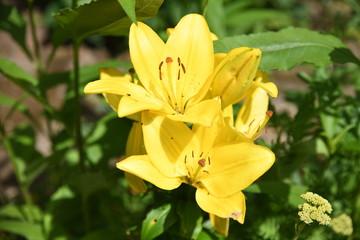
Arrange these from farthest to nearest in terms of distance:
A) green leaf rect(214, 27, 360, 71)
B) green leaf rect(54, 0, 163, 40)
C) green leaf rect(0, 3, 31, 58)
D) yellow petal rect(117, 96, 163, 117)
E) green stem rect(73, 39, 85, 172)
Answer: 1. green leaf rect(0, 3, 31, 58)
2. green stem rect(73, 39, 85, 172)
3. green leaf rect(214, 27, 360, 71)
4. green leaf rect(54, 0, 163, 40)
5. yellow petal rect(117, 96, 163, 117)

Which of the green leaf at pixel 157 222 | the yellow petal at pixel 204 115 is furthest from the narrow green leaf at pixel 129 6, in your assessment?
the green leaf at pixel 157 222

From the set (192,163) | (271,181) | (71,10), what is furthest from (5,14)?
(271,181)

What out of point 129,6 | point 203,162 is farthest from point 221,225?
point 129,6

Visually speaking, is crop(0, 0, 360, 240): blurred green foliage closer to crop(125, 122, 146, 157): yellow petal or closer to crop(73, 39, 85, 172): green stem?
crop(73, 39, 85, 172): green stem

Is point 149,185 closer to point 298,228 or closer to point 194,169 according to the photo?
point 194,169

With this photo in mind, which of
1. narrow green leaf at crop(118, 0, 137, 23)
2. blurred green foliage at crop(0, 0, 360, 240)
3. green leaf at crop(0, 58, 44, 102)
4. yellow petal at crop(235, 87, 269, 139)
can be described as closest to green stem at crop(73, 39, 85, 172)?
blurred green foliage at crop(0, 0, 360, 240)

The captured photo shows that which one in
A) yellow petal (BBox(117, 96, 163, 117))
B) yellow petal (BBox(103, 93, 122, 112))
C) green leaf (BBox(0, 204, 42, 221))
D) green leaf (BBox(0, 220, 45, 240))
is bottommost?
green leaf (BBox(0, 204, 42, 221))
